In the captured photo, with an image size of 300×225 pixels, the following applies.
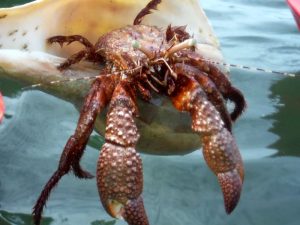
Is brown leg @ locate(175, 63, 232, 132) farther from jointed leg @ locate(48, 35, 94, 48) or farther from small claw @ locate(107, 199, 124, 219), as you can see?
small claw @ locate(107, 199, 124, 219)

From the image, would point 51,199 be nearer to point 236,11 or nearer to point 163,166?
point 163,166

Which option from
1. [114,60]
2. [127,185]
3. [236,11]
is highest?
[114,60]

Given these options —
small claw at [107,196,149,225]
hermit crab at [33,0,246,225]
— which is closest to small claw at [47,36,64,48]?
hermit crab at [33,0,246,225]

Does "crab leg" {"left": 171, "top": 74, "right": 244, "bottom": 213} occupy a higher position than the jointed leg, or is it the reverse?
the jointed leg

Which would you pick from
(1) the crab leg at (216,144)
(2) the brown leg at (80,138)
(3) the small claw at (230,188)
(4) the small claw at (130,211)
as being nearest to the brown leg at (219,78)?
(1) the crab leg at (216,144)

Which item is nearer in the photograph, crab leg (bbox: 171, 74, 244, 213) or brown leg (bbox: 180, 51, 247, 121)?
crab leg (bbox: 171, 74, 244, 213)

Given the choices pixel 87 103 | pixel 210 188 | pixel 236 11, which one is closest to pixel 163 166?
pixel 210 188

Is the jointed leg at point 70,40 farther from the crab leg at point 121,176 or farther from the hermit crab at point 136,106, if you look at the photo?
the crab leg at point 121,176

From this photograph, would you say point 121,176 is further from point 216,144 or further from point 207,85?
point 207,85
